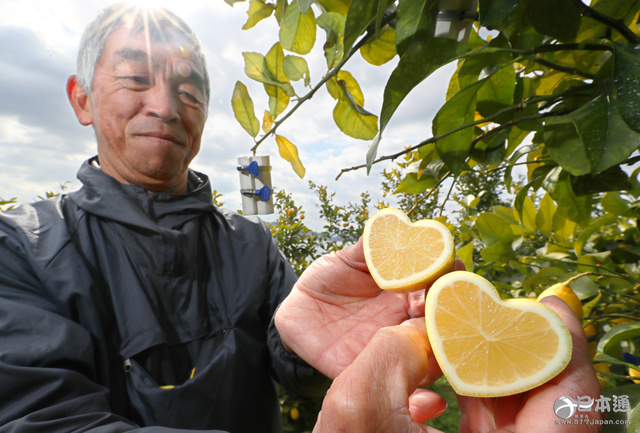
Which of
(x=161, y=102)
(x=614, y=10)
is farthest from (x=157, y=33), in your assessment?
(x=614, y=10)

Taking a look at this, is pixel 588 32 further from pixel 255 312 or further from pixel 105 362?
pixel 105 362

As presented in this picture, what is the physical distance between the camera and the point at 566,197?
0.64m

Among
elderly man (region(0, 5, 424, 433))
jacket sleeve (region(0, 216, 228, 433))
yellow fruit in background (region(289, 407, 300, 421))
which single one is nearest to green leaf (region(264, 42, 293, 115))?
elderly man (region(0, 5, 424, 433))

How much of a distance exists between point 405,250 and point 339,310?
0.25 meters

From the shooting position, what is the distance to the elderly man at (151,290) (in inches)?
30.6

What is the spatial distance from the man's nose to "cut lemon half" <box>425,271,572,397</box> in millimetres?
1131

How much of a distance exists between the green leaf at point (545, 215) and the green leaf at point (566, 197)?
348mm

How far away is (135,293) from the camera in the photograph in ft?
3.54

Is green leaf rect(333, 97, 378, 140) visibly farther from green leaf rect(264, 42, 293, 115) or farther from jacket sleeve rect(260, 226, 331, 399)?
jacket sleeve rect(260, 226, 331, 399)

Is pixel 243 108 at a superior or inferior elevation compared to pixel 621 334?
superior

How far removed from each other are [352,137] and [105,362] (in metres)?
0.94

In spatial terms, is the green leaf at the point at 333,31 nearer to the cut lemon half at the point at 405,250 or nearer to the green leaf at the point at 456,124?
the green leaf at the point at 456,124

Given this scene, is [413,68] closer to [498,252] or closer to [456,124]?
[456,124]

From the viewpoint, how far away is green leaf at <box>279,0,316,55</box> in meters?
0.49
